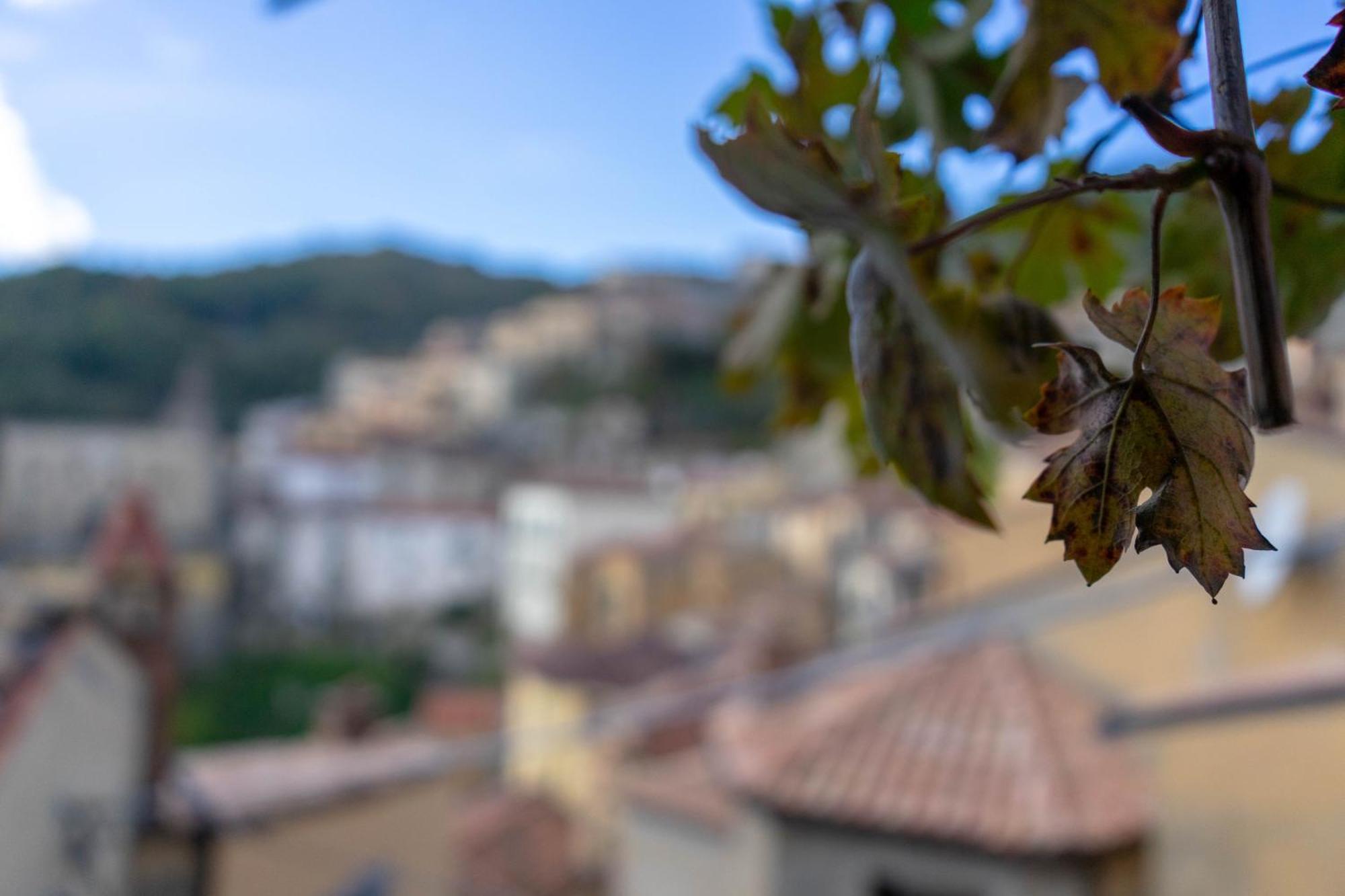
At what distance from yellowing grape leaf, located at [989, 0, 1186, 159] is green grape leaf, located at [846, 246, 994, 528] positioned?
20 centimetres

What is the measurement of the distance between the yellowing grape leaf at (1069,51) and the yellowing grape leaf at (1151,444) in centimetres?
23

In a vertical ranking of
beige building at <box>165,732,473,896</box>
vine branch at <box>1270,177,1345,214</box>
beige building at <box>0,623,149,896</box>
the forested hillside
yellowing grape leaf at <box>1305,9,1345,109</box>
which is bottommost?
beige building at <box>165,732,473,896</box>

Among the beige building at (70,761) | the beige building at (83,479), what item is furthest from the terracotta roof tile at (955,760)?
the beige building at (83,479)

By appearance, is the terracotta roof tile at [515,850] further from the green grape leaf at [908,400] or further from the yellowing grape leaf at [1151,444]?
the yellowing grape leaf at [1151,444]

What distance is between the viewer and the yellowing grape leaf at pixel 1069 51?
58cm

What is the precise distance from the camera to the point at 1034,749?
4.48 metres

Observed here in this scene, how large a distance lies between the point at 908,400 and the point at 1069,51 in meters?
0.27

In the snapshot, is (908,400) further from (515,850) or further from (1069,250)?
(515,850)

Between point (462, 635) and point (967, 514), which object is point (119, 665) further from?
point (462, 635)

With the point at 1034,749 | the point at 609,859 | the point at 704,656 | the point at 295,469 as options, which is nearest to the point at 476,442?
the point at 295,469

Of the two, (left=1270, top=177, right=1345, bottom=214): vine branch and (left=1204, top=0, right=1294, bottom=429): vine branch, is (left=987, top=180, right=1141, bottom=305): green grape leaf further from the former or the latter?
(left=1204, top=0, right=1294, bottom=429): vine branch

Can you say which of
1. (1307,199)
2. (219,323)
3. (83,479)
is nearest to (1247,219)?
(1307,199)

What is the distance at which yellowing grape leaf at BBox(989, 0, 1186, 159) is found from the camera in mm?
582

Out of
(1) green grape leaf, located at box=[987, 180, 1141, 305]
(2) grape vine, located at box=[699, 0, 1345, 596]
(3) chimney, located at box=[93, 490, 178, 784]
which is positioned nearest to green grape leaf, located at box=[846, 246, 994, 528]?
(2) grape vine, located at box=[699, 0, 1345, 596]
